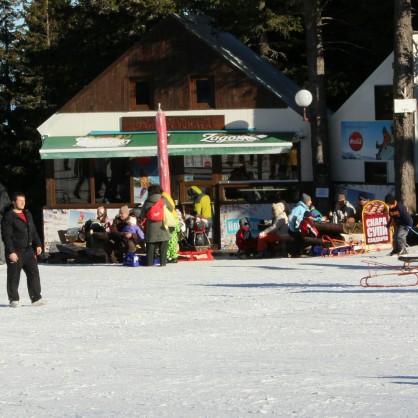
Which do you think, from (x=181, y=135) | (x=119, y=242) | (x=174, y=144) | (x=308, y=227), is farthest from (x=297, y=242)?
(x=181, y=135)

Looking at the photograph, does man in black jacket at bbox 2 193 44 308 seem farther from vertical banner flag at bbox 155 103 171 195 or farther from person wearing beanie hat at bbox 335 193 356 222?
person wearing beanie hat at bbox 335 193 356 222

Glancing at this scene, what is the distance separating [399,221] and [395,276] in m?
3.74

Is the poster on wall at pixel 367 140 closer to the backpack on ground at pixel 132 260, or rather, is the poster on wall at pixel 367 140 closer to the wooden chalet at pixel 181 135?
the wooden chalet at pixel 181 135

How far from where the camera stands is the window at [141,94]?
35.5 metres

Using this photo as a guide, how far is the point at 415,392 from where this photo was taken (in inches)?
356

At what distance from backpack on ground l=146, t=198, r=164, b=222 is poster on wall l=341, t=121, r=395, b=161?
11.9m

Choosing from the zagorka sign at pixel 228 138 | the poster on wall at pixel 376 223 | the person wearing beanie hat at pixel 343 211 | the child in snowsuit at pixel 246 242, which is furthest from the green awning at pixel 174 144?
the poster on wall at pixel 376 223

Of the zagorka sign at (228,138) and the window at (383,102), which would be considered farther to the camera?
the zagorka sign at (228,138)

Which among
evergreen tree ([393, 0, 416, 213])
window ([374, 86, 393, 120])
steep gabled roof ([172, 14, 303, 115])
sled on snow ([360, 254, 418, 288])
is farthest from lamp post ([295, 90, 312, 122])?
sled on snow ([360, 254, 418, 288])

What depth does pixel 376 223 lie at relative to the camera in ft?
78.3

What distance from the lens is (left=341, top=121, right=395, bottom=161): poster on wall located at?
3262 cm

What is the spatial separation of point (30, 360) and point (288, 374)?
260cm

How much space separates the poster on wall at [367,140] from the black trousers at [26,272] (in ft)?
58.7

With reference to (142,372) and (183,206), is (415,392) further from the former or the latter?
(183,206)
